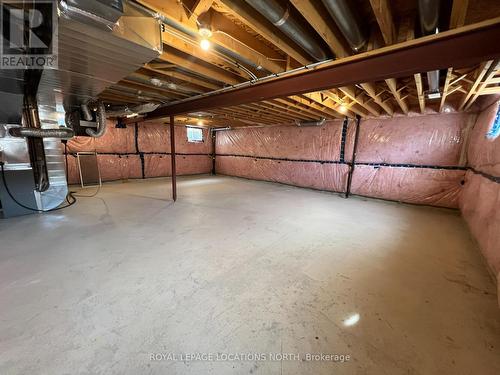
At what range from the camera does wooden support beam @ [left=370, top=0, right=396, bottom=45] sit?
1177 millimetres

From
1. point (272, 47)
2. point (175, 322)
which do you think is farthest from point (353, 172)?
point (175, 322)

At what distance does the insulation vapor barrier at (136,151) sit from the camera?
570 centimetres

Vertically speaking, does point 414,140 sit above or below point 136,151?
above

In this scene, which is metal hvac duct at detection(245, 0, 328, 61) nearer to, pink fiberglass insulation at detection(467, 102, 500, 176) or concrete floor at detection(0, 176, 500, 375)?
concrete floor at detection(0, 176, 500, 375)

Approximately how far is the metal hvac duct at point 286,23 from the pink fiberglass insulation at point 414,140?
3733mm

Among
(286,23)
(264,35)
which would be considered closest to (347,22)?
(286,23)

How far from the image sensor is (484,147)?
9.23 ft

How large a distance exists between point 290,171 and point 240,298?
17.6ft

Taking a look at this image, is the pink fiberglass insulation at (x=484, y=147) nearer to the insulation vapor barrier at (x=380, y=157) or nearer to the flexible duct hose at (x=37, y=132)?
the insulation vapor barrier at (x=380, y=157)

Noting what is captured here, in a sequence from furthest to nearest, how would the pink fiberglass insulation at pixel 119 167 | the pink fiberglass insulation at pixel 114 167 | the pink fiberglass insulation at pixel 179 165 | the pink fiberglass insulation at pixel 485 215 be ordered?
the pink fiberglass insulation at pixel 179 165 → the pink fiberglass insulation at pixel 119 167 → the pink fiberglass insulation at pixel 114 167 → the pink fiberglass insulation at pixel 485 215

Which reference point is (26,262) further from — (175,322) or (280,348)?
(280,348)

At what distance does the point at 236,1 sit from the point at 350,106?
3233mm

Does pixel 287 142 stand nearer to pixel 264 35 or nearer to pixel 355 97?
pixel 355 97

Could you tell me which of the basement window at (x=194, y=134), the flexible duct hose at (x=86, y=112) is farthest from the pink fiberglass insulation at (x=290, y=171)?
the flexible duct hose at (x=86, y=112)
